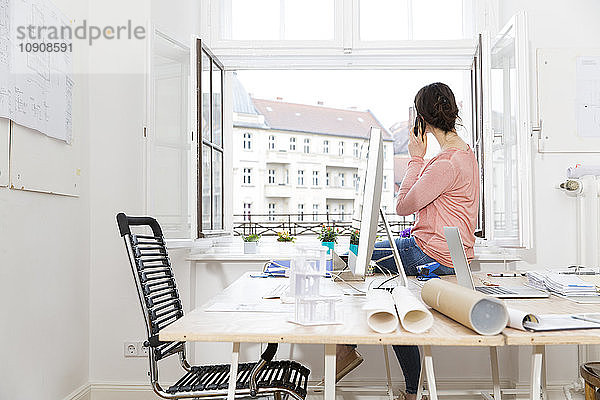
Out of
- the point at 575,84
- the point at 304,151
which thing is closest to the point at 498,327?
the point at 575,84

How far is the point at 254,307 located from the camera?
5.88 feet

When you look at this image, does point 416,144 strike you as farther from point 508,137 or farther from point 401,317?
point 401,317

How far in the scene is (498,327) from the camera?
1.42 m

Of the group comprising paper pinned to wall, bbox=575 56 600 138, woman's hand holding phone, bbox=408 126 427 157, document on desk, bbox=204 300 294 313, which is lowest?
document on desk, bbox=204 300 294 313

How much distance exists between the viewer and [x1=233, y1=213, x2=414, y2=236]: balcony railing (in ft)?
13.4

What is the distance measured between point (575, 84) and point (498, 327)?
2.42 metres

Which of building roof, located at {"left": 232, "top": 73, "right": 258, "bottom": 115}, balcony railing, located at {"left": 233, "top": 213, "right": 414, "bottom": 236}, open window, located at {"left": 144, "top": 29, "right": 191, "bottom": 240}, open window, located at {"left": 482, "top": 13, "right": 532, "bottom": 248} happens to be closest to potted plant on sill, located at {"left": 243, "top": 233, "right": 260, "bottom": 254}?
open window, located at {"left": 144, "top": 29, "right": 191, "bottom": 240}

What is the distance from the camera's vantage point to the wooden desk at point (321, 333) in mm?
1397

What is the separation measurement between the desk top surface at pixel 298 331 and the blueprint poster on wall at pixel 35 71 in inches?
51.3

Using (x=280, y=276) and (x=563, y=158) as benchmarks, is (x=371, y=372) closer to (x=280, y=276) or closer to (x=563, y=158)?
(x=280, y=276)

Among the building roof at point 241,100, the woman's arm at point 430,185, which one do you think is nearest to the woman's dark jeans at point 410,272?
the woman's arm at point 430,185

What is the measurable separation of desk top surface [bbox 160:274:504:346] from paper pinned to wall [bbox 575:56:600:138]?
2.18 metres

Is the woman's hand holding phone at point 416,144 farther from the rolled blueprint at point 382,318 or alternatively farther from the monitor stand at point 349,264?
the rolled blueprint at point 382,318

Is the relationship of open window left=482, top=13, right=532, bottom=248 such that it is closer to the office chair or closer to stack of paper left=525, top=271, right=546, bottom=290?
stack of paper left=525, top=271, right=546, bottom=290
